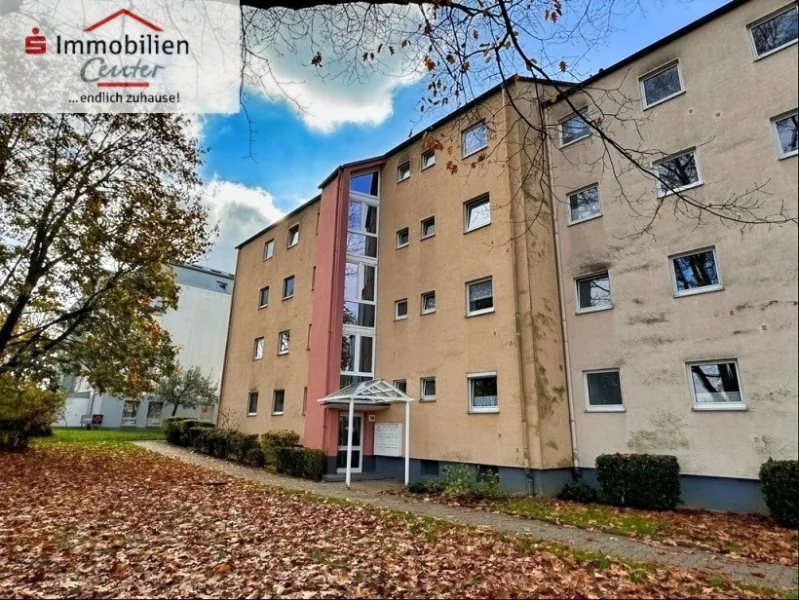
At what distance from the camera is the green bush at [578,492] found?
1129cm

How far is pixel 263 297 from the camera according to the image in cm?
2366

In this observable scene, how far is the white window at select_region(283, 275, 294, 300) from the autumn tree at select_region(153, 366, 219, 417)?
1930cm

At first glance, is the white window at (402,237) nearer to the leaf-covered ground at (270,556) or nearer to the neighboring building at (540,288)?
the neighboring building at (540,288)

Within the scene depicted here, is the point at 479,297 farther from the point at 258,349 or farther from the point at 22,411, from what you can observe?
the point at 22,411

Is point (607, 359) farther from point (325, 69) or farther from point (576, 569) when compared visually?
point (325, 69)

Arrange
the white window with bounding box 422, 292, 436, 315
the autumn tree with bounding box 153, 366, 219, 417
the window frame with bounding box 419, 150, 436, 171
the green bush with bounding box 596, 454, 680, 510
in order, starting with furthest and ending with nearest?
the autumn tree with bounding box 153, 366, 219, 417, the window frame with bounding box 419, 150, 436, 171, the white window with bounding box 422, 292, 436, 315, the green bush with bounding box 596, 454, 680, 510

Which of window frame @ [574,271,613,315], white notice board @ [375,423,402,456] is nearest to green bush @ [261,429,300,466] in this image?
white notice board @ [375,423,402,456]

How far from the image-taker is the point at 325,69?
15.9ft

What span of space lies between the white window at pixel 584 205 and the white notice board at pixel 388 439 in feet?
29.2

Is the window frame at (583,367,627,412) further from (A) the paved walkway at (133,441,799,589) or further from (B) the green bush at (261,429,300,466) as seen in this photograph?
(B) the green bush at (261,429,300,466)

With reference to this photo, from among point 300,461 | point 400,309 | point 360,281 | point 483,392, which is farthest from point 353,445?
point 360,281

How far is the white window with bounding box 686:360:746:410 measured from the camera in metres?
9.41

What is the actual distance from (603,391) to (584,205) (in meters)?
5.48

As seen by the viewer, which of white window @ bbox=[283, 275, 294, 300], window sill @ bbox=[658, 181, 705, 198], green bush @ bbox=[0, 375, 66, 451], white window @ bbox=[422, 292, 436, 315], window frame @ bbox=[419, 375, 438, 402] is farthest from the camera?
white window @ bbox=[283, 275, 294, 300]
